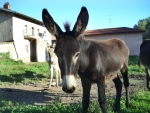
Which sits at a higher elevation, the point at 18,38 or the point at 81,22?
the point at 18,38

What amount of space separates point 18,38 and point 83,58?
70.9 feet

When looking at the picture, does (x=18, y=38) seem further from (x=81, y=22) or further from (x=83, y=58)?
(x=81, y=22)

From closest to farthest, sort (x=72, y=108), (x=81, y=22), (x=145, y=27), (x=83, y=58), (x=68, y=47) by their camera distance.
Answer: (x=68, y=47) < (x=81, y=22) < (x=83, y=58) < (x=72, y=108) < (x=145, y=27)

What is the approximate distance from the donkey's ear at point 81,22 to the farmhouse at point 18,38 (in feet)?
62.9

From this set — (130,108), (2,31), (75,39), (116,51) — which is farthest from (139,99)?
(2,31)

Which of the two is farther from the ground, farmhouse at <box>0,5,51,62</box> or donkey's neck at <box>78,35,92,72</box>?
farmhouse at <box>0,5,51,62</box>

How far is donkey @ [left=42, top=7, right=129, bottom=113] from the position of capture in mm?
2635

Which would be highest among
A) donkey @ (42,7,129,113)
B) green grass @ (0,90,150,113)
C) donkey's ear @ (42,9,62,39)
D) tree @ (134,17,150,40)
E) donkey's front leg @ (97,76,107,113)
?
tree @ (134,17,150,40)

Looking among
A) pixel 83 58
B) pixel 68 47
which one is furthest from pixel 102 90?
pixel 68 47

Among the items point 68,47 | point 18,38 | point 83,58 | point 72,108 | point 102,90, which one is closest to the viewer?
point 68,47

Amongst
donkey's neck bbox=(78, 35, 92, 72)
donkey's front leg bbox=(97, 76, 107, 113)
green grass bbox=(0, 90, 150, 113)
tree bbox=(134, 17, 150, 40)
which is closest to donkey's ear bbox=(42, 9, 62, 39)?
donkey's neck bbox=(78, 35, 92, 72)

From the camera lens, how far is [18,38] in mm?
23594

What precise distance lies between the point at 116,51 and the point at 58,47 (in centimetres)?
219

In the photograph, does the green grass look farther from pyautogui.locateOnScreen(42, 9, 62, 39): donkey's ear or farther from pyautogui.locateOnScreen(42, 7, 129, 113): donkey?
pyautogui.locateOnScreen(42, 9, 62, 39): donkey's ear
